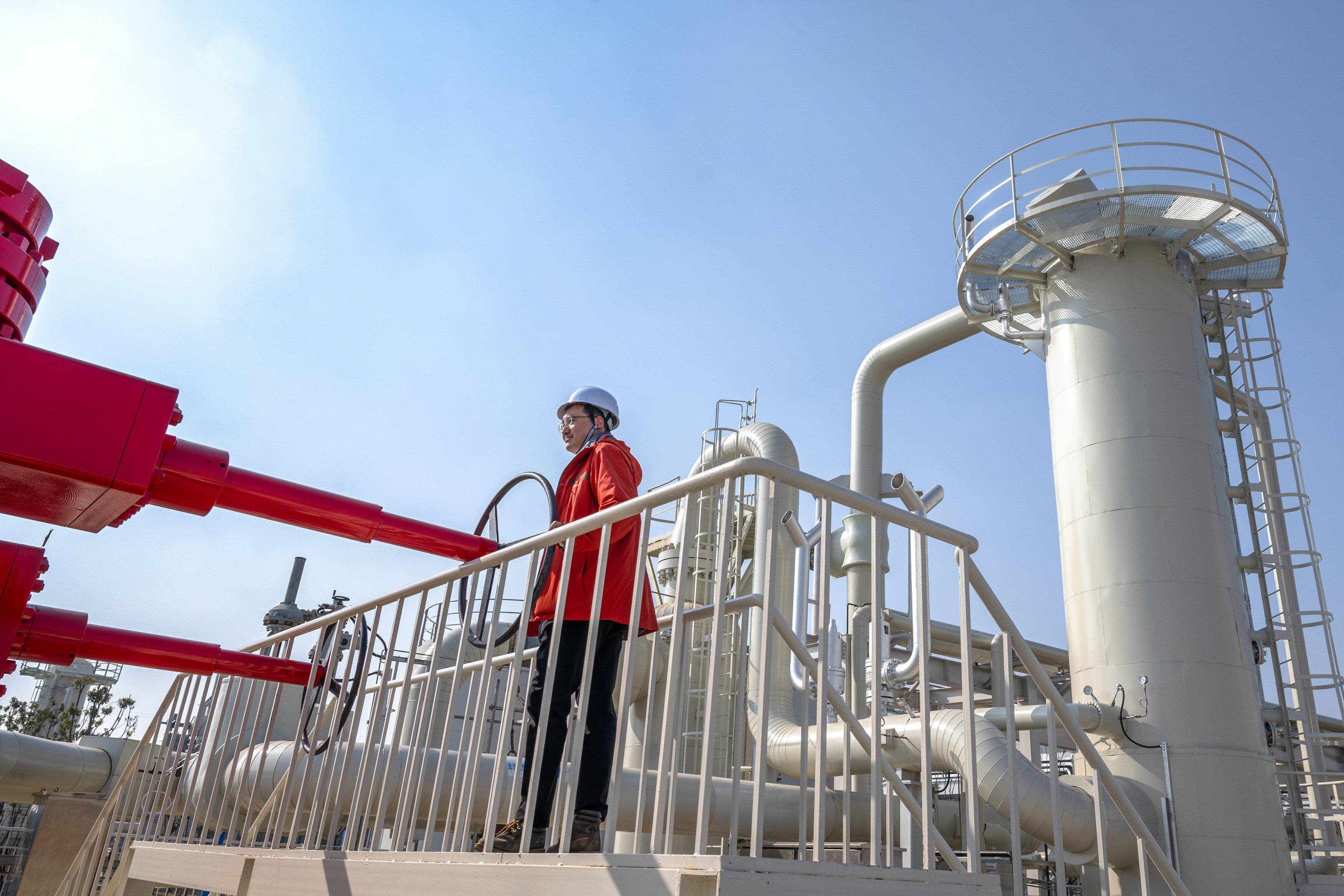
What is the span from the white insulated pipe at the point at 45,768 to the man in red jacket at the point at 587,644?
1245cm

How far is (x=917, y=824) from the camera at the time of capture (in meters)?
5.86

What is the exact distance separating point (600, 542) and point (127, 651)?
2.08 meters

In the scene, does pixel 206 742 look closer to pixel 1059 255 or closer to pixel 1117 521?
pixel 1117 521

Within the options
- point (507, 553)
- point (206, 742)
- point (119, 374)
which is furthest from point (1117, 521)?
point (119, 374)

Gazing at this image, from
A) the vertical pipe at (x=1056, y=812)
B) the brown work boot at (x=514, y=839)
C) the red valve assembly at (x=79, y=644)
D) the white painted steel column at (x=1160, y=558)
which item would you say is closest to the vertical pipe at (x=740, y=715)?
the brown work boot at (x=514, y=839)

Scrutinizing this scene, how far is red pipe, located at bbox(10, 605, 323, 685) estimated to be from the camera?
9.25 ft

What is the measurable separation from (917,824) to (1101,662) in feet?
14.2

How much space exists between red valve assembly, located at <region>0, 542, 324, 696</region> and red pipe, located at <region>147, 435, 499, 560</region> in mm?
379

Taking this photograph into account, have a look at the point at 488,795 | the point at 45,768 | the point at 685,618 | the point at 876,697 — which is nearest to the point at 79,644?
the point at 685,618

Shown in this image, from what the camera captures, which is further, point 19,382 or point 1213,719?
point 1213,719

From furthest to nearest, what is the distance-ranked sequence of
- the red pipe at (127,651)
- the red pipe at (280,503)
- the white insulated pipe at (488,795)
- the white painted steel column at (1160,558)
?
the white painted steel column at (1160,558) < the white insulated pipe at (488,795) < the red pipe at (127,651) < the red pipe at (280,503)

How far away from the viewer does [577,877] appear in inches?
95.7

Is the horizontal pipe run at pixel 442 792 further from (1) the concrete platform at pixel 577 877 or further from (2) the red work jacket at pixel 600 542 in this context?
(2) the red work jacket at pixel 600 542

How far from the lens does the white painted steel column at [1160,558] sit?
8344mm
